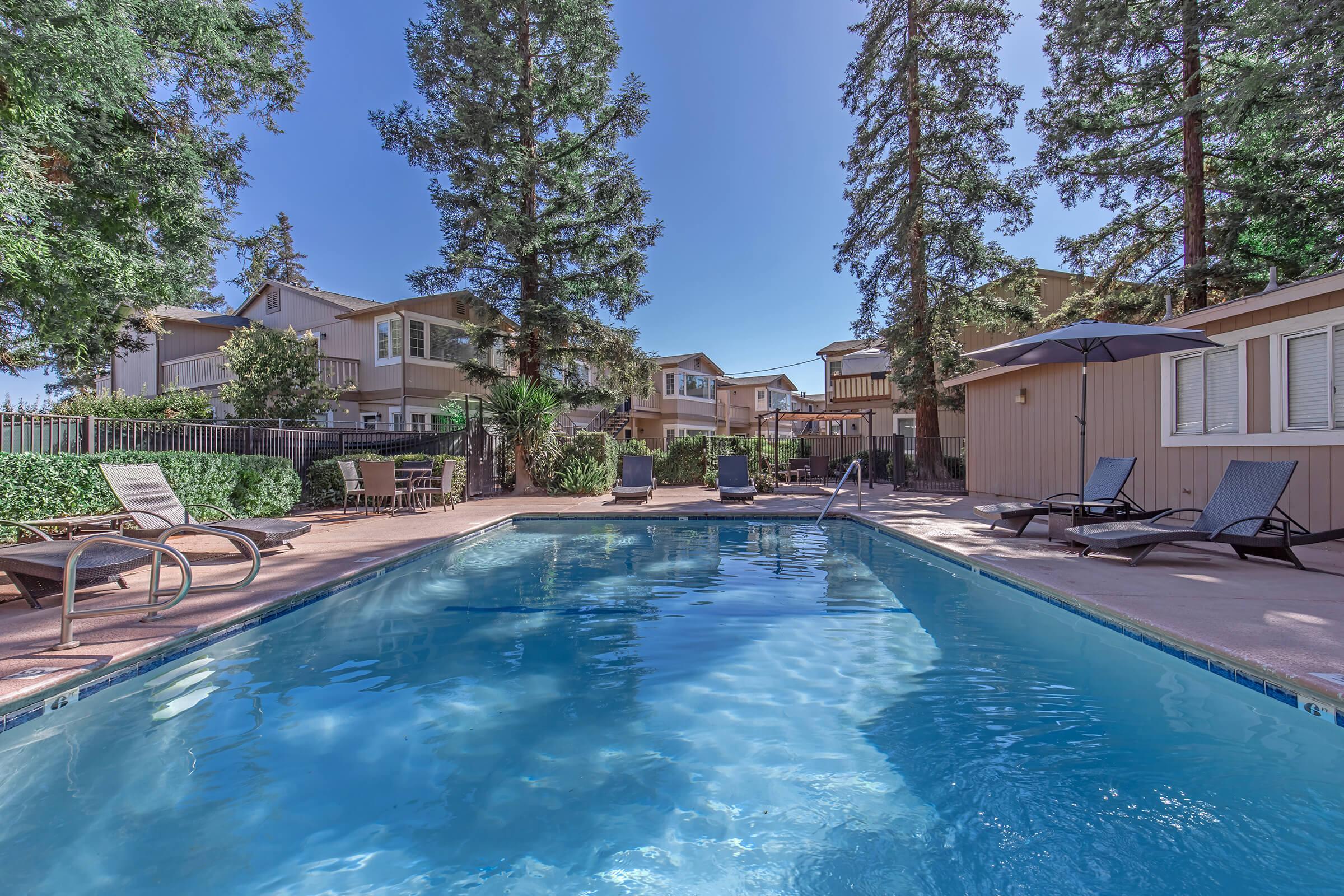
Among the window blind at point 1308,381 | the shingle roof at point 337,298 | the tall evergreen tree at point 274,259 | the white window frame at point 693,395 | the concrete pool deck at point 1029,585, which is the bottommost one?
the concrete pool deck at point 1029,585

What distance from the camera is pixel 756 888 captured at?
2.04 m

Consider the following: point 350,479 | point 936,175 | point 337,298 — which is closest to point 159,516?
point 350,479

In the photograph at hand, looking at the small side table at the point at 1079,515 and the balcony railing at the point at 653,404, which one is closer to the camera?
the small side table at the point at 1079,515

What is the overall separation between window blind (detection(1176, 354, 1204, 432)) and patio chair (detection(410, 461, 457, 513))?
11572 millimetres

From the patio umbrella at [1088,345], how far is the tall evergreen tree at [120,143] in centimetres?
1162

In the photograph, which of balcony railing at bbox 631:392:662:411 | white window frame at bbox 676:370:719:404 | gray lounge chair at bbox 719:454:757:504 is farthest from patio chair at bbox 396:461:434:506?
white window frame at bbox 676:370:719:404

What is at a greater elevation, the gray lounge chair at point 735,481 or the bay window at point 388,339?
the bay window at point 388,339

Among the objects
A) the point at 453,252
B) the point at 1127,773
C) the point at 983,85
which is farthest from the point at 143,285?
the point at 983,85

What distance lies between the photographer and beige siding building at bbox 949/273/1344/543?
5.97 m

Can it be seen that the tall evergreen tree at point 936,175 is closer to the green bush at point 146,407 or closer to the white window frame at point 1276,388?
the white window frame at point 1276,388

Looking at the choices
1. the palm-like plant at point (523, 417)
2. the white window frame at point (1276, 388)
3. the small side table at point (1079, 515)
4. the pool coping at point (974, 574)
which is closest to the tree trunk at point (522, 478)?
the palm-like plant at point (523, 417)

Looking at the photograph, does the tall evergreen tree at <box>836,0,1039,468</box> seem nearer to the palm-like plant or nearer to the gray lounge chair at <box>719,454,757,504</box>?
the gray lounge chair at <box>719,454,757,504</box>

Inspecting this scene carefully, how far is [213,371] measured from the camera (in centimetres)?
1997

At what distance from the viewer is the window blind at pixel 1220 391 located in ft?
23.0
